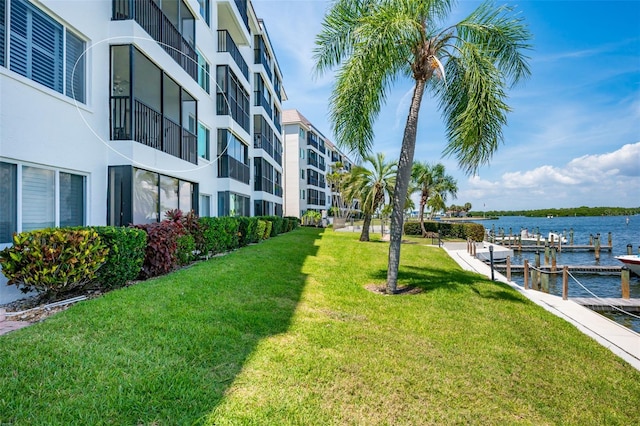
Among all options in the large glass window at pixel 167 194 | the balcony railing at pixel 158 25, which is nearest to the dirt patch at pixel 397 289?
the large glass window at pixel 167 194

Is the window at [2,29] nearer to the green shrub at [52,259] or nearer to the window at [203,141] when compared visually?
the green shrub at [52,259]

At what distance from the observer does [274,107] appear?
33406mm

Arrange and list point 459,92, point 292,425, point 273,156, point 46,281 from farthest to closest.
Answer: point 273,156
point 459,92
point 46,281
point 292,425

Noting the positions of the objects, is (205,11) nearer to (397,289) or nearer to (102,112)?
(102,112)

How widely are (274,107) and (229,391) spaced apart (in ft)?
106

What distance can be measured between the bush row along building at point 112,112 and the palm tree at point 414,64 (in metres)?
5.53

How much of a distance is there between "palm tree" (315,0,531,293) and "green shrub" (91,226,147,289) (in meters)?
6.04

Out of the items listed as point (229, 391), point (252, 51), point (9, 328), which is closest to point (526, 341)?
point (229, 391)

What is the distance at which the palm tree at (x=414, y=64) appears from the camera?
8297mm

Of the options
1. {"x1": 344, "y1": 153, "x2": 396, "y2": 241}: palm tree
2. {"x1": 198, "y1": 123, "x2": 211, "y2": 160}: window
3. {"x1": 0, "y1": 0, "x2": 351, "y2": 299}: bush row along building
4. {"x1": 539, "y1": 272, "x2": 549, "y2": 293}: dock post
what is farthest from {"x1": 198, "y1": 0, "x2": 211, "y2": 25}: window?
{"x1": 539, "y1": 272, "x2": 549, "y2": 293}: dock post

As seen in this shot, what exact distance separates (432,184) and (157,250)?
30497 millimetres

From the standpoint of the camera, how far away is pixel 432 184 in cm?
3444

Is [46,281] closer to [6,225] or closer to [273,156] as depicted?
[6,225]

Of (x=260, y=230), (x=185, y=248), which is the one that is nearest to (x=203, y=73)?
(x=260, y=230)
